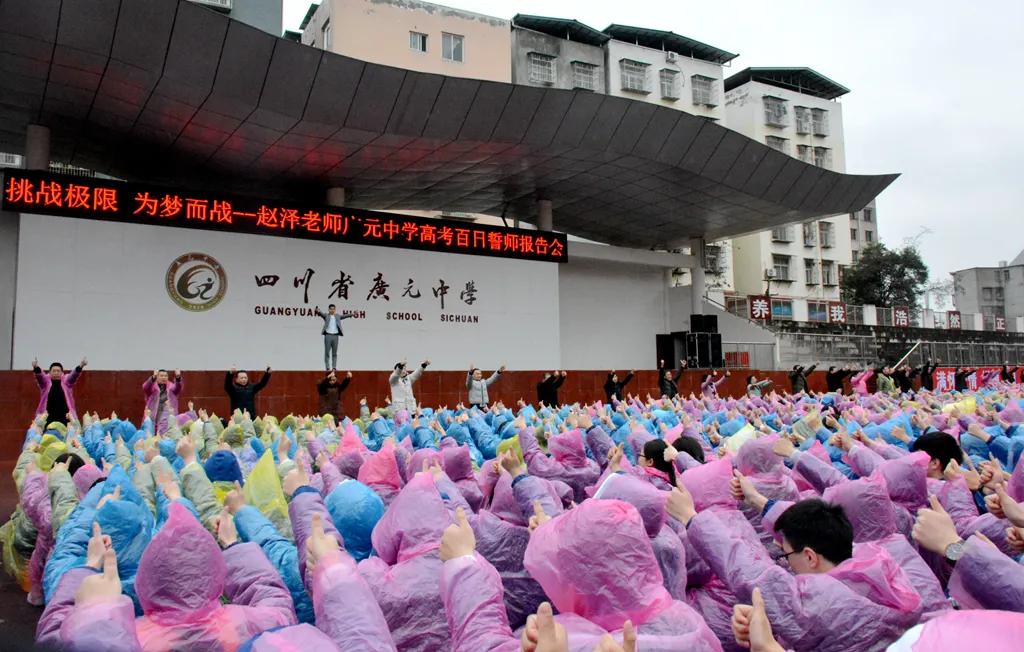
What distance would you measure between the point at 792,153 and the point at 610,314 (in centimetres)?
2215

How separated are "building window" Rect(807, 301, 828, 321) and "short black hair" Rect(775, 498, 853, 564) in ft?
112

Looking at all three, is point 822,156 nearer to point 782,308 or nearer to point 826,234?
point 826,234

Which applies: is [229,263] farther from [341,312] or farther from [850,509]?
[850,509]

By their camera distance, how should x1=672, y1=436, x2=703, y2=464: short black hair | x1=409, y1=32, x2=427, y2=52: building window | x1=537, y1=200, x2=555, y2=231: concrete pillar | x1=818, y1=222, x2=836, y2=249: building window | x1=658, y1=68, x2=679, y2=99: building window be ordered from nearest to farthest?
x1=672, y1=436, x2=703, y2=464: short black hair
x1=537, y1=200, x2=555, y2=231: concrete pillar
x1=409, y1=32, x2=427, y2=52: building window
x1=658, y1=68, x2=679, y2=99: building window
x1=818, y1=222, x2=836, y2=249: building window

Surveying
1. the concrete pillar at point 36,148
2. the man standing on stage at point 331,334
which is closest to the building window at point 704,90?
the man standing on stage at point 331,334

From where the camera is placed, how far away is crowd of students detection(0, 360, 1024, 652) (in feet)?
6.40

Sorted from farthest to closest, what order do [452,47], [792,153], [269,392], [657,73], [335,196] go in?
[792,153] < [657,73] < [452,47] < [335,196] < [269,392]

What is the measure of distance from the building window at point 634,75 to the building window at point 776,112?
28.3ft

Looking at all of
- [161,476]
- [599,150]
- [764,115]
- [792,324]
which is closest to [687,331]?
[792,324]

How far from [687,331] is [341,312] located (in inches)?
528

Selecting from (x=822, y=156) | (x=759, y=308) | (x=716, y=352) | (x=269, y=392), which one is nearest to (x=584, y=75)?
(x=759, y=308)

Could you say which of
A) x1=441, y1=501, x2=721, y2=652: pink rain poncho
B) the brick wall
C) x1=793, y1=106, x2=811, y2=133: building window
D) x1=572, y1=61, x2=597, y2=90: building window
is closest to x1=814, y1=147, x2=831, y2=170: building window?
x1=793, y1=106, x2=811, y2=133: building window

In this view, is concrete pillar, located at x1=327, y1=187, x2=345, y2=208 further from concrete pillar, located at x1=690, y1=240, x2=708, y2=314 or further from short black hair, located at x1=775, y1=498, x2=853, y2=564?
short black hair, located at x1=775, y1=498, x2=853, y2=564

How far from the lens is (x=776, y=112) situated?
40875 millimetres
